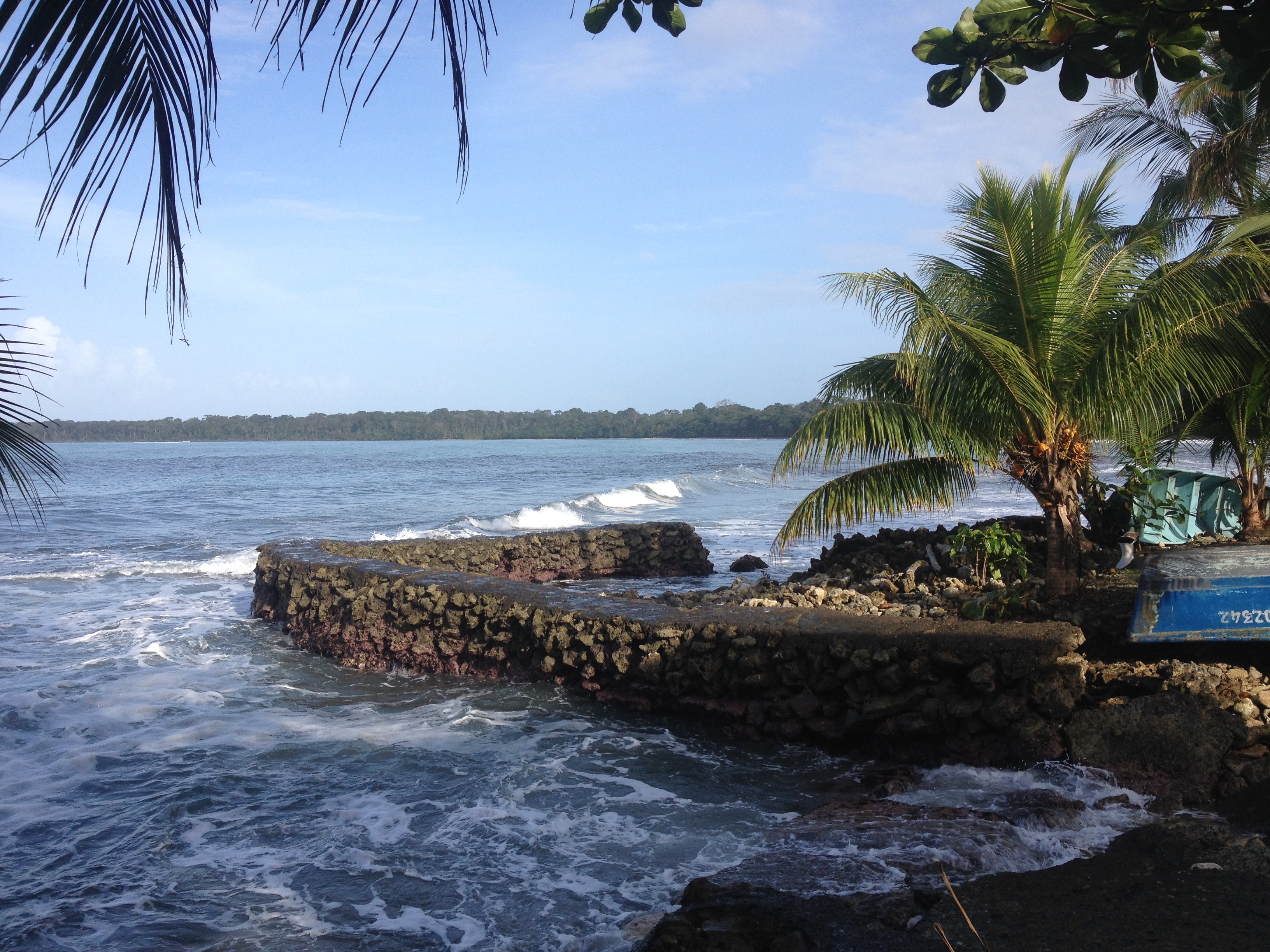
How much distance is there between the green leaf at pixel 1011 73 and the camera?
2.83 meters

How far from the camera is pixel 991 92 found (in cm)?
280

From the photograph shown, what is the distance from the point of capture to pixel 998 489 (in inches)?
1340

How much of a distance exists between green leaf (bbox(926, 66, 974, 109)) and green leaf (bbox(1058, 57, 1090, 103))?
10.4 inches

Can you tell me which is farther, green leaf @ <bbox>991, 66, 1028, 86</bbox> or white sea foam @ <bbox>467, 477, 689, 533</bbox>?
white sea foam @ <bbox>467, 477, 689, 533</bbox>

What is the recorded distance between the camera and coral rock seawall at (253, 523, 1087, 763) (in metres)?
7.09

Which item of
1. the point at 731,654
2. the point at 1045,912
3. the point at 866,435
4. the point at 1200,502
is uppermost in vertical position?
the point at 866,435

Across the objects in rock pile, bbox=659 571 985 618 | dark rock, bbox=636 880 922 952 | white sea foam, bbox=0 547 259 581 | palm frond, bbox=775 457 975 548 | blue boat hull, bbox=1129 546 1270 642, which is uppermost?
palm frond, bbox=775 457 975 548

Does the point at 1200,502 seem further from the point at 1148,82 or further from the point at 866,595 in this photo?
the point at 1148,82

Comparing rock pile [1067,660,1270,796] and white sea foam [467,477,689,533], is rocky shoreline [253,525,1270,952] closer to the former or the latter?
rock pile [1067,660,1270,796]

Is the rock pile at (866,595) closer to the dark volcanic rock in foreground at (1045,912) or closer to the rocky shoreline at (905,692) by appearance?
the rocky shoreline at (905,692)

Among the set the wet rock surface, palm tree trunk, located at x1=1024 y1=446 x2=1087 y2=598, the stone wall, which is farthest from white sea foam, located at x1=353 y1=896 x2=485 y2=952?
the stone wall

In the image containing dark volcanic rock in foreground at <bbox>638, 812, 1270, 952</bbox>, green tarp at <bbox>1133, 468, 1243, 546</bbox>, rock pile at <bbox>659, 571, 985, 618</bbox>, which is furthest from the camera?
green tarp at <bbox>1133, 468, 1243, 546</bbox>

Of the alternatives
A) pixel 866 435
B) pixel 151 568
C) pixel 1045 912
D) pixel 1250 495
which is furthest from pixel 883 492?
pixel 151 568

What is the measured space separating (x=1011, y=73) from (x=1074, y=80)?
10.2 inches
